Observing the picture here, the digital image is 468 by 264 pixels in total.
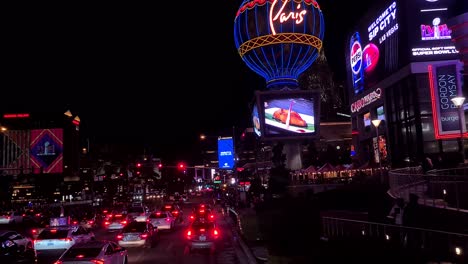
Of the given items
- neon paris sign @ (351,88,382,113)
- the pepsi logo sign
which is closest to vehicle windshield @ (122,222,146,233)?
neon paris sign @ (351,88,382,113)

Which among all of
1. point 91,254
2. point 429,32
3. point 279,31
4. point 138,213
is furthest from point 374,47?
point 91,254

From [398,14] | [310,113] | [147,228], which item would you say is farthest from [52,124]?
[147,228]

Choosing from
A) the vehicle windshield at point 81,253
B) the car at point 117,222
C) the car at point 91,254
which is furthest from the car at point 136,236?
the car at point 117,222

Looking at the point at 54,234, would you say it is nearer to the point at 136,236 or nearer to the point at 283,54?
the point at 136,236

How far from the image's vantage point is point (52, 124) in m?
145

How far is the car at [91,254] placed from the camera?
14406mm

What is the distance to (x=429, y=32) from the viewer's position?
172ft

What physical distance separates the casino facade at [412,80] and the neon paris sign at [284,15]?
892 cm

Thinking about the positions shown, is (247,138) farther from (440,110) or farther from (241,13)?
(440,110)

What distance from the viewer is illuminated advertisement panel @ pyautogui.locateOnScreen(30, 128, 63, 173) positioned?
126 meters

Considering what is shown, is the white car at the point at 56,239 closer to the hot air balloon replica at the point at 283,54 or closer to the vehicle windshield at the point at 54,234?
the vehicle windshield at the point at 54,234

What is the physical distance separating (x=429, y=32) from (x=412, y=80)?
5.31m

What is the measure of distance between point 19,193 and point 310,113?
8508cm

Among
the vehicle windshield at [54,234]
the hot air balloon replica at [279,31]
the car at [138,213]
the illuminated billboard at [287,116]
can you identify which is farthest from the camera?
the illuminated billboard at [287,116]
